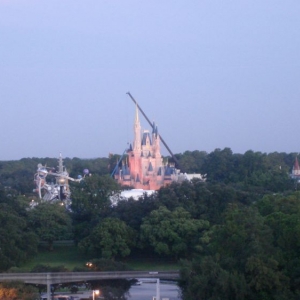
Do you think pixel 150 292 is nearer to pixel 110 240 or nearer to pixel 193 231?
pixel 110 240

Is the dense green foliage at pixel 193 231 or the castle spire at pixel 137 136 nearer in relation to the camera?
the dense green foliage at pixel 193 231

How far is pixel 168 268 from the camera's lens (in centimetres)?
3862

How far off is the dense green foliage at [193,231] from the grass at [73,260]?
20.5 inches

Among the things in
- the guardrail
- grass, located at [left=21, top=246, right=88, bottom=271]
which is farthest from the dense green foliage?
the guardrail

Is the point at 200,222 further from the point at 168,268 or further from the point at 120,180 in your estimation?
the point at 120,180

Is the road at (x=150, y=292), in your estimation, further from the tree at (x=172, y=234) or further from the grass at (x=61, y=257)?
the grass at (x=61, y=257)

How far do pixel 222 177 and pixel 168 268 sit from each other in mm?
43536

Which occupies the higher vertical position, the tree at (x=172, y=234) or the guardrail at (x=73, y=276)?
the tree at (x=172, y=234)

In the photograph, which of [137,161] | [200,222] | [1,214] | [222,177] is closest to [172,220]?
[200,222]

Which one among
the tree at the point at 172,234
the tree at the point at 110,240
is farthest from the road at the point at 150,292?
the tree at the point at 110,240

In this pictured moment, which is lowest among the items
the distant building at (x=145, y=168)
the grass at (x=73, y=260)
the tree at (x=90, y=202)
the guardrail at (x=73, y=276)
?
the grass at (x=73, y=260)

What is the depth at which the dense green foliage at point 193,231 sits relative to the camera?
24.1 m

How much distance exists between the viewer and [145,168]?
74.0 m

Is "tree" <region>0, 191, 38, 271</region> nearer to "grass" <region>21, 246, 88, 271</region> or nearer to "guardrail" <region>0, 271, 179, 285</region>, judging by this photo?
"grass" <region>21, 246, 88, 271</region>
